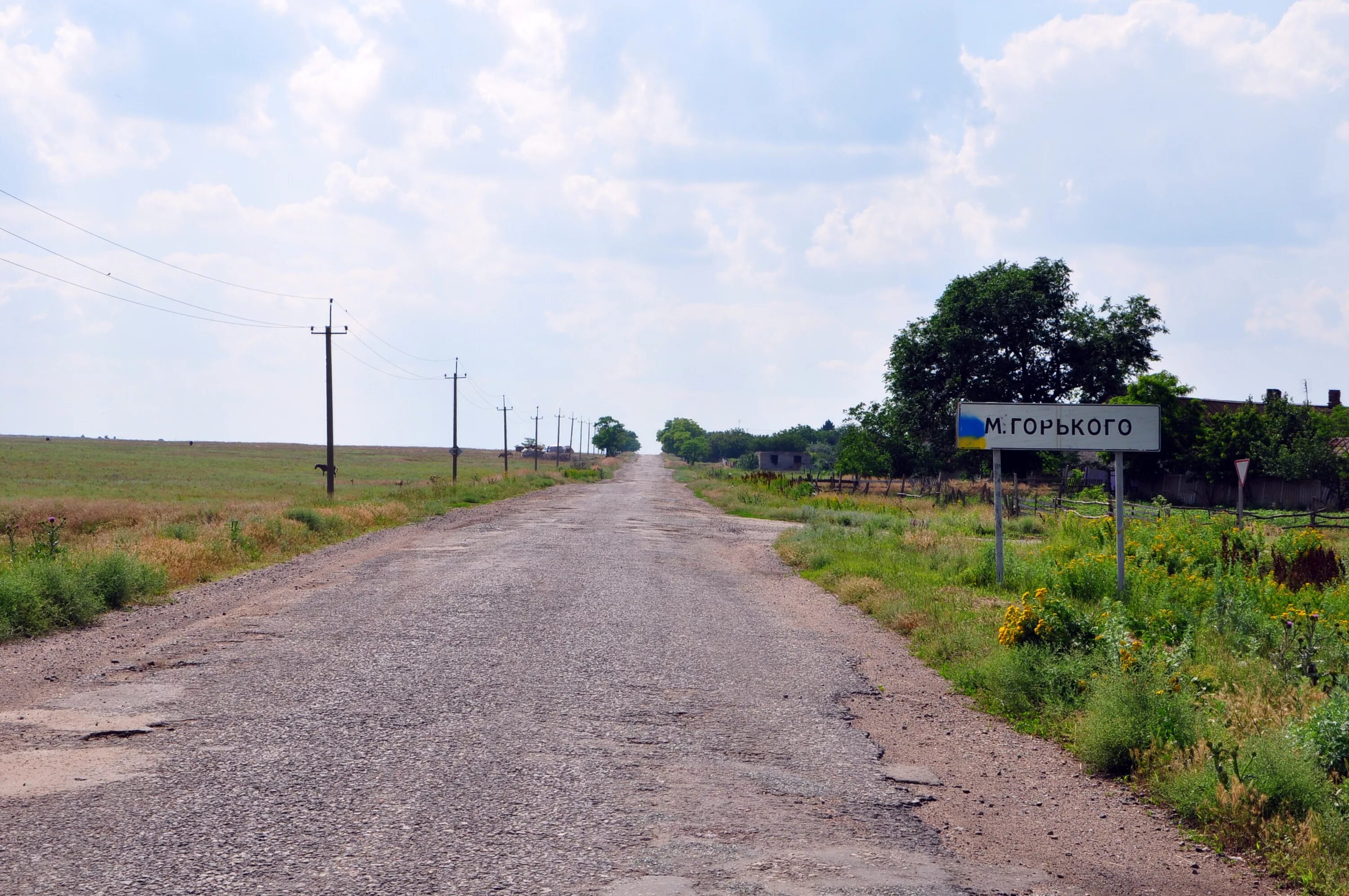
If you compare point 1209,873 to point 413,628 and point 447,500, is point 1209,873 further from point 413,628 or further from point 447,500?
point 447,500

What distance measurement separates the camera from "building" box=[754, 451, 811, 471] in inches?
5394

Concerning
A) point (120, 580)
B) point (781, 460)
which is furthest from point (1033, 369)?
point (781, 460)

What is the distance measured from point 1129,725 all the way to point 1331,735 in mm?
A: 1124

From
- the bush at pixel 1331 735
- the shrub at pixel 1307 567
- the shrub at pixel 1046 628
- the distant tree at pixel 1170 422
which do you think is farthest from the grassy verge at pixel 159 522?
the distant tree at pixel 1170 422

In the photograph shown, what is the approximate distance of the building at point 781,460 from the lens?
137 m

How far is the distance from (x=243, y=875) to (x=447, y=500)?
37.5 metres

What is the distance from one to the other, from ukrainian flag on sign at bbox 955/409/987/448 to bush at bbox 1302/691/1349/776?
632cm

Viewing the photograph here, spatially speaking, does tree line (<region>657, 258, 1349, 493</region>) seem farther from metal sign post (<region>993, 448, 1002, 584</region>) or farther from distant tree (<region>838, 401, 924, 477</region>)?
metal sign post (<region>993, 448, 1002, 584</region>)

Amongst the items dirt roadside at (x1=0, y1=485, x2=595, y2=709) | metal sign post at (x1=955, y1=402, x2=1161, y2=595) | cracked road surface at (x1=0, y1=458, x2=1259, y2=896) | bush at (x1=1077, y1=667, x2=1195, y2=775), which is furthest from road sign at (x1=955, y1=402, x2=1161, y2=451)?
dirt roadside at (x1=0, y1=485, x2=595, y2=709)

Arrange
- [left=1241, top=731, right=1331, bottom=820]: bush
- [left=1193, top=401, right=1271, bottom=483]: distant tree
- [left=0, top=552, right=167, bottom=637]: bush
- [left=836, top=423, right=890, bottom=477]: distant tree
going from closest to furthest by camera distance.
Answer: [left=1241, top=731, right=1331, bottom=820]: bush < [left=0, top=552, right=167, bottom=637]: bush < [left=1193, top=401, right=1271, bottom=483]: distant tree < [left=836, top=423, right=890, bottom=477]: distant tree

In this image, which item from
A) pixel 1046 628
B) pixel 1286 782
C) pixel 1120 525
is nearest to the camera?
pixel 1286 782

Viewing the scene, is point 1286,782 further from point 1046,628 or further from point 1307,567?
point 1307,567

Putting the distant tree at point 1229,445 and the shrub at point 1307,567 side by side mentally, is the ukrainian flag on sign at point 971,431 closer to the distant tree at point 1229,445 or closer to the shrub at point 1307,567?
the shrub at point 1307,567

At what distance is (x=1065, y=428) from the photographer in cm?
1198
